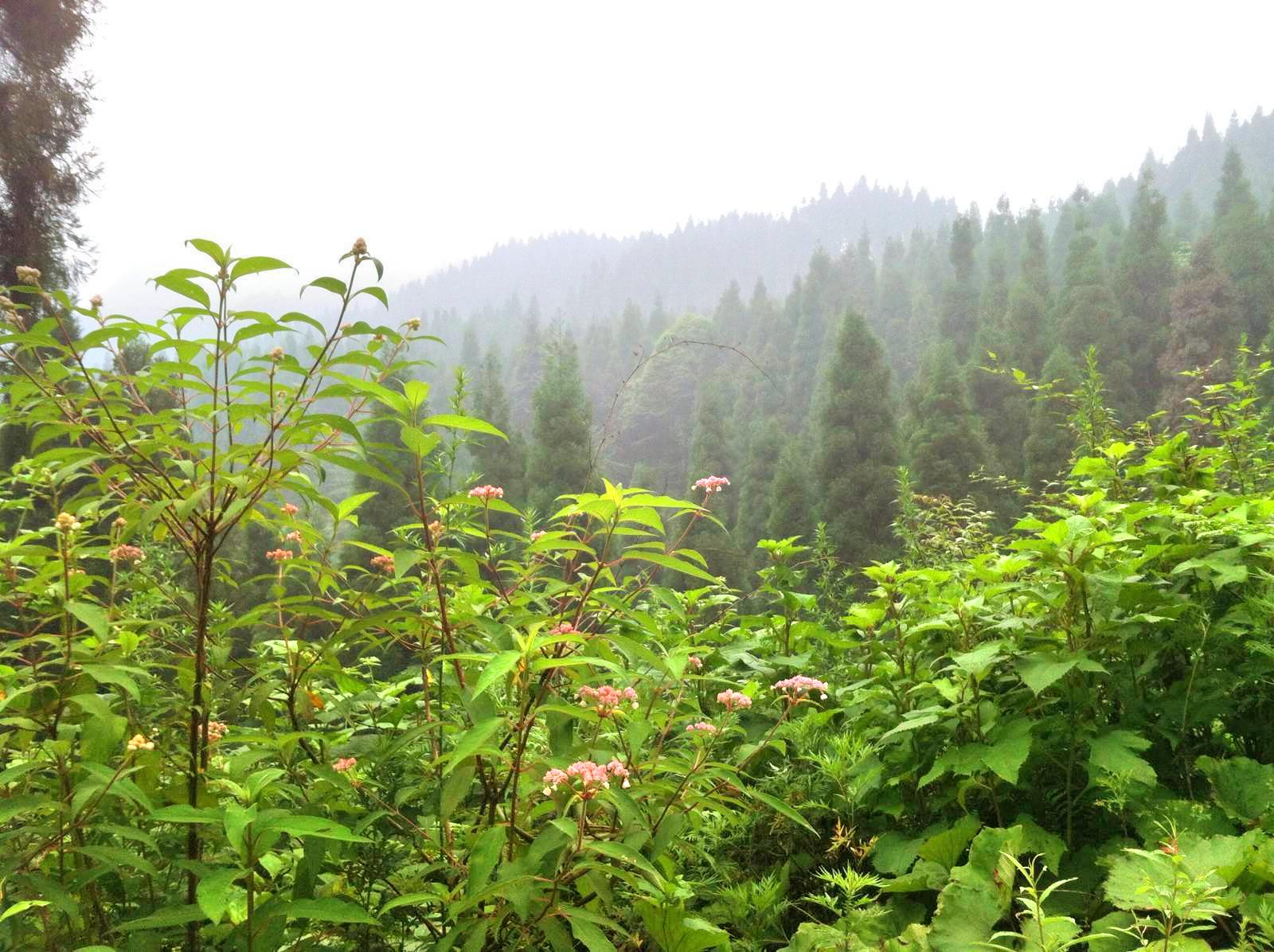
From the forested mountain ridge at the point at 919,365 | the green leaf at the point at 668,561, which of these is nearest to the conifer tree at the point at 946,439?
the forested mountain ridge at the point at 919,365

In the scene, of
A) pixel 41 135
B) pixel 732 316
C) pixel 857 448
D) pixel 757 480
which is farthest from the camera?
pixel 732 316

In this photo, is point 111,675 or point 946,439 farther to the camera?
point 946,439

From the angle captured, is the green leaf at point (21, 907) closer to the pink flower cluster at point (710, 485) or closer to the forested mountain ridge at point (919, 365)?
the forested mountain ridge at point (919, 365)

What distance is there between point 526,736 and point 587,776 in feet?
0.75

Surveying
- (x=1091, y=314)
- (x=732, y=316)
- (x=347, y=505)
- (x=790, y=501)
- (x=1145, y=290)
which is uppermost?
(x=732, y=316)

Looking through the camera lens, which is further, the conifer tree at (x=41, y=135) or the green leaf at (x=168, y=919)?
the conifer tree at (x=41, y=135)

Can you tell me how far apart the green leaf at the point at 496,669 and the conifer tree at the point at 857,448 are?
21.7 metres

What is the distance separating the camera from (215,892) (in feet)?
3.57

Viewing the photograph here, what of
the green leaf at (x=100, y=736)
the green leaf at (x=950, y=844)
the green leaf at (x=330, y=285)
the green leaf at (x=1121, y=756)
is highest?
the green leaf at (x=330, y=285)

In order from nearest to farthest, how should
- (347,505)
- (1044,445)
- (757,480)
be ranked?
(347,505)
(1044,445)
(757,480)

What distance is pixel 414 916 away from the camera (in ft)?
4.96

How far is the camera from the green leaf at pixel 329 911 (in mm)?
1161

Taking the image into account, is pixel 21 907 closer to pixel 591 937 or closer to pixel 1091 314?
pixel 591 937

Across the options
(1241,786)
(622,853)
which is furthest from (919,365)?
(622,853)
